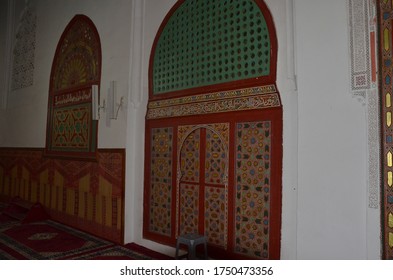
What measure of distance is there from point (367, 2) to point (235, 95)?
3.55 feet

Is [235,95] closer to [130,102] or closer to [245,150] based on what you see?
[245,150]

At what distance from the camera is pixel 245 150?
2.65 meters

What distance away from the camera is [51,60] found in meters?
4.89

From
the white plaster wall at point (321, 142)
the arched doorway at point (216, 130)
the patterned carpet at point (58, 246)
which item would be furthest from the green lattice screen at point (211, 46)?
the patterned carpet at point (58, 246)

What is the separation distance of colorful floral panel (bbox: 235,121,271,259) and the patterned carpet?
0.87 m

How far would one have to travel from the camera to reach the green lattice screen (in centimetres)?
264

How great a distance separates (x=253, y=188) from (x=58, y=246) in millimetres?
2055

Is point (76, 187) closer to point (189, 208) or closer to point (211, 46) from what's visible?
point (189, 208)

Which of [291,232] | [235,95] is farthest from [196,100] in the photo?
[291,232]

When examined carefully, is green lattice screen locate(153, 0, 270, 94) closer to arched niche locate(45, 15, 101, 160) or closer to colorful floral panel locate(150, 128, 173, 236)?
colorful floral panel locate(150, 128, 173, 236)

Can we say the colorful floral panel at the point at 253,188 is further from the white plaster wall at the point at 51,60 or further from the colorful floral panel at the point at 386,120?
the white plaster wall at the point at 51,60

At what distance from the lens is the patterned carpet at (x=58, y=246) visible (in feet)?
10.1

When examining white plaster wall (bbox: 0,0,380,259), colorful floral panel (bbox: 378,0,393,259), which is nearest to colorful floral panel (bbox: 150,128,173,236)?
white plaster wall (bbox: 0,0,380,259)

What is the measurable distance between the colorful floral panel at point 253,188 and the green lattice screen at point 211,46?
0.45 meters
